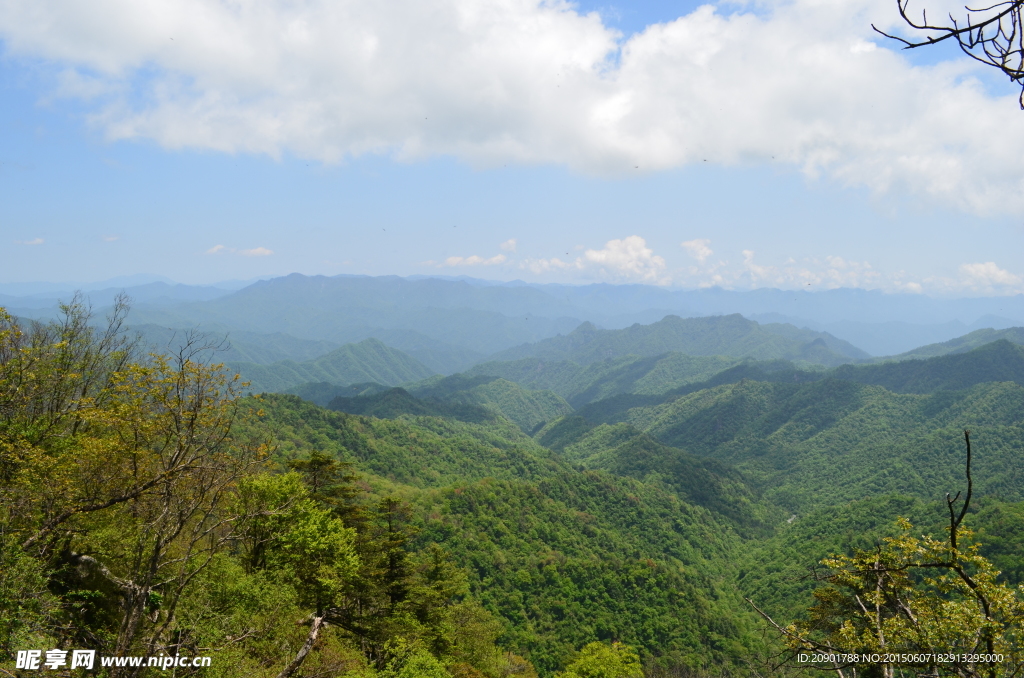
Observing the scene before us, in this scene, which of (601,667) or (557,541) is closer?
(601,667)

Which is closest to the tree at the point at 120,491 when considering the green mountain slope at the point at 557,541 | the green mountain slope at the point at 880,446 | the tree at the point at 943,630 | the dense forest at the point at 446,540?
the dense forest at the point at 446,540

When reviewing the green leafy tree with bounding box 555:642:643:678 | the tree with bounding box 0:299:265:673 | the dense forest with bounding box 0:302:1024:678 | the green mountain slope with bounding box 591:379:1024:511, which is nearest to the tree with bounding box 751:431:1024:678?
the dense forest with bounding box 0:302:1024:678

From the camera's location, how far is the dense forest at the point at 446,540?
36.6 ft

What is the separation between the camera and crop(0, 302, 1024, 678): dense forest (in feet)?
36.6

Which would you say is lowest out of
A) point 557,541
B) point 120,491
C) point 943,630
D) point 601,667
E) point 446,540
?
point 557,541

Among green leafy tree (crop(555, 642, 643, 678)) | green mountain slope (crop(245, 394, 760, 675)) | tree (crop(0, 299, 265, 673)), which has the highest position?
tree (crop(0, 299, 265, 673))

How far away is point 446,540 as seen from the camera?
68.2 metres

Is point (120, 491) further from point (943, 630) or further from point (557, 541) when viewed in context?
point (557, 541)

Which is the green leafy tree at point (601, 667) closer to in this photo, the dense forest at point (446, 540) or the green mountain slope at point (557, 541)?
the dense forest at point (446, 540)

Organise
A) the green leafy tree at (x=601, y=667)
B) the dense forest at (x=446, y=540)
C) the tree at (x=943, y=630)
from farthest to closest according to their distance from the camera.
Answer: the green leafy tree at (x=601, y=667), the dense forest at (x=446, y=540), the tree at (x=943, y=630)

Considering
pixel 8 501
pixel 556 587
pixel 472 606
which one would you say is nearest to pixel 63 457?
pixel 8 501

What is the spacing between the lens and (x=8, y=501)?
42.9 feet

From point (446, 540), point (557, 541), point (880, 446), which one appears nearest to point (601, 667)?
point (446, 540)

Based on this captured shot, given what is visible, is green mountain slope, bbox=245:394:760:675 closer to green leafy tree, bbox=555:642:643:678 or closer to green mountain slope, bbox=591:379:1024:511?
green leafy tree, bbox=555:642:643:678
